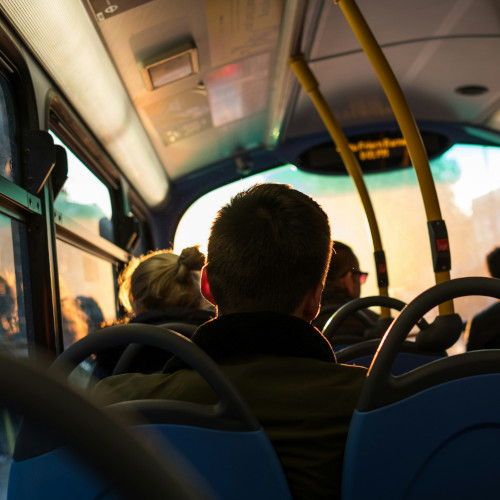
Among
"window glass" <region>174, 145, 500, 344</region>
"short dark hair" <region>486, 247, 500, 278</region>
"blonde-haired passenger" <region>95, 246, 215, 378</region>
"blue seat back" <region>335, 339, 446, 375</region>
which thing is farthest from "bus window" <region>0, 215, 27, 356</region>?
"window glass" <region>174, 145, 500, 344</region>

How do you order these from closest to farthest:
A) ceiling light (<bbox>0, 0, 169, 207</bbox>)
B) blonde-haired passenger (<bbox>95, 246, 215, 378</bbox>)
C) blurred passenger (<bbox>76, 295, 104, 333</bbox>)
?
ceiling light (<bbox>0, 0, 169, 207</bbox>)
blonde-haired passenger (<bbox>95, 246, 215, 378</bbox>)
blurred passenger (<bbox>76, 295, 104, 333</bbox>)

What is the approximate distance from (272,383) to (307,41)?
3.51m

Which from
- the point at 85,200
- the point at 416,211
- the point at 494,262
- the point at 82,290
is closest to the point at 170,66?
the point at 85,200

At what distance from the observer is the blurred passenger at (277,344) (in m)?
0.98

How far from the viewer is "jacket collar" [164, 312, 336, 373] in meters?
1.05

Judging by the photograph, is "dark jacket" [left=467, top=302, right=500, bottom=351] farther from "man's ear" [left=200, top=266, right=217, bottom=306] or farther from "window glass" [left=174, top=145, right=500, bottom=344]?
"window glass" [left=174, top=145, right=500, bottom=344]

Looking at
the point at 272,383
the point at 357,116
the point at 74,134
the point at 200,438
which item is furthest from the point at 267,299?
the point at 357,116

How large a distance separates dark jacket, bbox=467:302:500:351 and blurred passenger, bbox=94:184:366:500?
1840mm

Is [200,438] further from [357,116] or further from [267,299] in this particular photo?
[357,116]

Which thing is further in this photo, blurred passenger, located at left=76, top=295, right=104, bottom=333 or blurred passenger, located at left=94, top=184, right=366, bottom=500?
blurred passenger, located at left=76, top=295, right=104, bottom=333

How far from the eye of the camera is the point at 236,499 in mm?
889

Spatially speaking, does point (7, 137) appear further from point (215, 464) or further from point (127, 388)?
point (215, 464)

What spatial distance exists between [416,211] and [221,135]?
248cm

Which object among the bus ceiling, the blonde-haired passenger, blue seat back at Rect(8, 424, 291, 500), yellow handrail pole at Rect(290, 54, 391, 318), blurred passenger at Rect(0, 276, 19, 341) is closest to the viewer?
blue seat back at Rect(8, 424, 291, 500)
